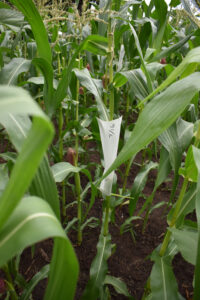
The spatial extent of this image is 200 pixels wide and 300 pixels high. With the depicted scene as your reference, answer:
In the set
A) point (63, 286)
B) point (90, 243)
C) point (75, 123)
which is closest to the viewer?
point (63, 286)

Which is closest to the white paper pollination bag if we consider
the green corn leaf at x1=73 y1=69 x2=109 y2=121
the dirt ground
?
the green corn leaf at x1=73 y1=69 x2=109 y2=121

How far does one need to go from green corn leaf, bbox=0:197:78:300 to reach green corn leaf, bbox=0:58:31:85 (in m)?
0.65

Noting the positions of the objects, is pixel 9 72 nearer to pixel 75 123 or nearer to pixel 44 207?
pixel 75 123

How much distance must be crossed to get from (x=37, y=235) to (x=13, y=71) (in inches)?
29.9

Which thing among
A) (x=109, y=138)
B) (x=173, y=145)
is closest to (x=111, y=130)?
(x=109, y=138)

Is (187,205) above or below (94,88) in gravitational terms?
below

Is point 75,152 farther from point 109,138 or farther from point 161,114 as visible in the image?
point 161,114

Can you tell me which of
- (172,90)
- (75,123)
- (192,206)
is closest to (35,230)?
(172,90)

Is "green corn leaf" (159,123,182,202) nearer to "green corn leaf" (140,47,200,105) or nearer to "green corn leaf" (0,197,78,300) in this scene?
"green corn leaf" (140,47,200,105)

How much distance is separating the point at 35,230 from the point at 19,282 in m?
0.66

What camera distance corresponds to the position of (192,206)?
67 cm

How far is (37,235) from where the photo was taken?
0.29 m

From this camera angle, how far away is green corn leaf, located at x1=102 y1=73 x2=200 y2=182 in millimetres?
488

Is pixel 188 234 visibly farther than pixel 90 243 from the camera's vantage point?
No
